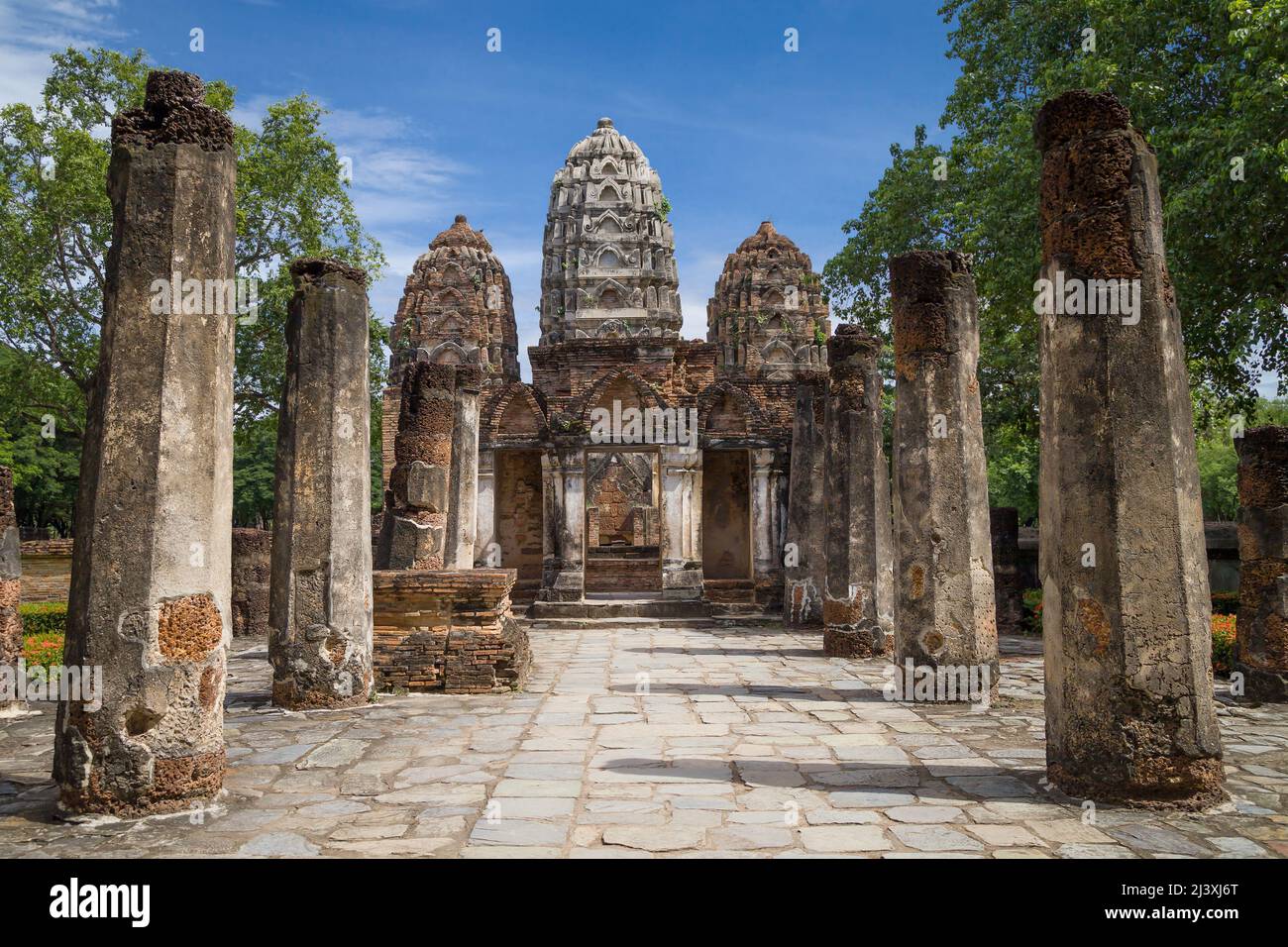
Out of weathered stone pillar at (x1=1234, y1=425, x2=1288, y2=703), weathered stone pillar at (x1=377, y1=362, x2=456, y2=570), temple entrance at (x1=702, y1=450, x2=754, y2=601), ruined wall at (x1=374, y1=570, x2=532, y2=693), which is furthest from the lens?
temple entrance at (x1=702, y1=450, x2=754, y2=601)

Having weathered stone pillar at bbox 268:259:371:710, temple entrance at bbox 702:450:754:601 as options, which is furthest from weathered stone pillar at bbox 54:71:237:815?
temple entrance at bbox 702:450:754:601

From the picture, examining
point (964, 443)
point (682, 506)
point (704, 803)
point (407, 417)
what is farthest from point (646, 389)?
point (704, 803)

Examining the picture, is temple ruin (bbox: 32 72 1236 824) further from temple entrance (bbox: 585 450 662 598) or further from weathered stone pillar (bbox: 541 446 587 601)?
temple entrance (bbox: 585 450 662 598)

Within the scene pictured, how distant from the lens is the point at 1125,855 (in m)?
4.39

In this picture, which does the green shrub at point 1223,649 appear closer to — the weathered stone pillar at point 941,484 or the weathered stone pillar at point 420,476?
the weathered stone pillar at point 941,484

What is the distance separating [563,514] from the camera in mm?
18250

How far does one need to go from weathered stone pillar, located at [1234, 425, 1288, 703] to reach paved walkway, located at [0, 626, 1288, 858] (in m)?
0.49

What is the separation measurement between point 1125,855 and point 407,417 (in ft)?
33.2

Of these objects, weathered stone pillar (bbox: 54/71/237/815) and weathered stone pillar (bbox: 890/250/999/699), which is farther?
weathered stone pillar (bbox: 890/250/999/699)

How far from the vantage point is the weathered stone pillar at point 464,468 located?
598 inches

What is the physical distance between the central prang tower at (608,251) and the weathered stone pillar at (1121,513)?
25.0 metres

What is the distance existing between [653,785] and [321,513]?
396cm

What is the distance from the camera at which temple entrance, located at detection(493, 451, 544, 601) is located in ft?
71.2

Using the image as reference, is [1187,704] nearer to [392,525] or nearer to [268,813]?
[268,813]
